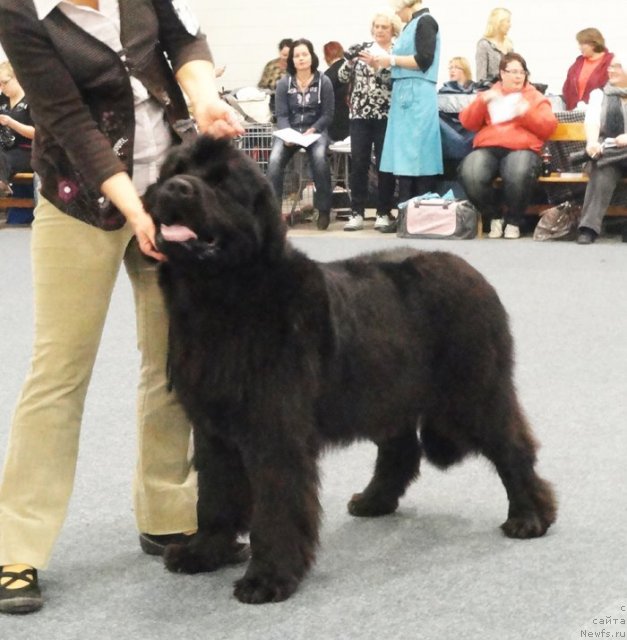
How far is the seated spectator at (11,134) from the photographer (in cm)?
952

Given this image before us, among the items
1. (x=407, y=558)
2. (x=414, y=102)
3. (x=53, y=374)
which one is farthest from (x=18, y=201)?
(x=407, y=558)

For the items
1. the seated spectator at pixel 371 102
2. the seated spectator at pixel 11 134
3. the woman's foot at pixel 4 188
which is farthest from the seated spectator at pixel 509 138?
the woman's foot at pixel 4 188

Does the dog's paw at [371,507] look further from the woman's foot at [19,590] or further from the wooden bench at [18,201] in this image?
the wooden bench at [18,201]

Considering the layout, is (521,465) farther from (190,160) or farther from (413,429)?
(190,160)

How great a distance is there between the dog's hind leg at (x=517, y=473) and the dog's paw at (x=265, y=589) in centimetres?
69

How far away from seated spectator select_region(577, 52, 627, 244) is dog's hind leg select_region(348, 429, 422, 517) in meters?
5.68

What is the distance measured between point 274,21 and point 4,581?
37.4 feet

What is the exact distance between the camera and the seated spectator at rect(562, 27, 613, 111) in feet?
31.0

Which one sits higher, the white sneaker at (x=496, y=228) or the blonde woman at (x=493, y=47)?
the blonde woman at (x=493, y=47)

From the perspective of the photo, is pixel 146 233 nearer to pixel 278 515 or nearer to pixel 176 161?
pixel 176 161

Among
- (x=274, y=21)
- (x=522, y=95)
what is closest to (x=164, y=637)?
(x=522, y=95)

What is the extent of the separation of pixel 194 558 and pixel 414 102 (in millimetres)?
6751

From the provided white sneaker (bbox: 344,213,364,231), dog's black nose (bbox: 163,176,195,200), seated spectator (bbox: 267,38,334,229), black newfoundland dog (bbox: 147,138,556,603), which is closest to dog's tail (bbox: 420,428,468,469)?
black newfoundland dog (bbox: 147,138,556,603)

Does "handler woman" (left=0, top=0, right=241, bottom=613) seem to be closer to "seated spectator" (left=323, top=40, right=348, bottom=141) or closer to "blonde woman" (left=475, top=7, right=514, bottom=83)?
"blonde woman" (left=475, top=7, right=514, bottom=83)
